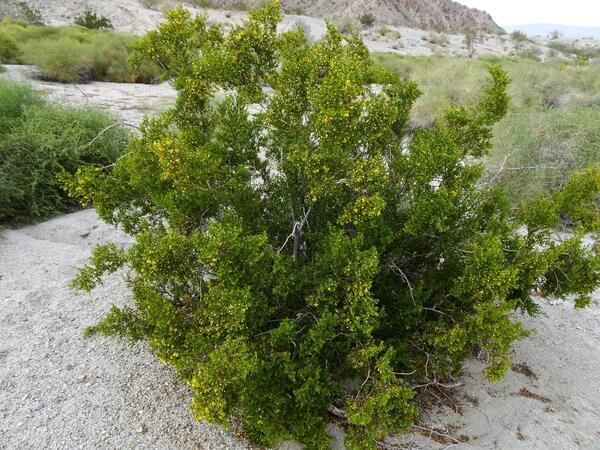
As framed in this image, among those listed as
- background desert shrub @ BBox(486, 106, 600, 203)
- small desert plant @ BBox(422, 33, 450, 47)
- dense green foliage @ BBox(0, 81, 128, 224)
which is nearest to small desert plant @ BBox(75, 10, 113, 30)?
dense green foliage @ BBox(0, 81, 128, 224)

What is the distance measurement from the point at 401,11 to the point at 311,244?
59.7m

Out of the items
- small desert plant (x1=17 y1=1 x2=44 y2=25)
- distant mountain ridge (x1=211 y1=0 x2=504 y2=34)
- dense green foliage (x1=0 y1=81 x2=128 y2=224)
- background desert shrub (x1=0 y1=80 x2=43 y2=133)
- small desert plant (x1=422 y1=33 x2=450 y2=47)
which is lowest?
dense green foliage (x1=0 y1=81 x2=128 y2=224)

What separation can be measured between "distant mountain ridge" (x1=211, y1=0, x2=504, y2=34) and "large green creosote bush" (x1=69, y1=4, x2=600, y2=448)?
4512 cm

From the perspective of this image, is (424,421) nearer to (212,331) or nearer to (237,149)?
(212,331)

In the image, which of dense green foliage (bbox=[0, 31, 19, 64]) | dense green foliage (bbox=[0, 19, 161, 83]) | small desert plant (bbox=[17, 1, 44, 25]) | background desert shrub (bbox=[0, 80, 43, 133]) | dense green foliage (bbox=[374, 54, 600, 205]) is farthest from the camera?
small desert plant (bbox=[17, 1, 44, 25])

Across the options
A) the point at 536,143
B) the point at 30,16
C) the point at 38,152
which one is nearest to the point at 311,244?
the point at 38,152

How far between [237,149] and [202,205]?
1.81 ft

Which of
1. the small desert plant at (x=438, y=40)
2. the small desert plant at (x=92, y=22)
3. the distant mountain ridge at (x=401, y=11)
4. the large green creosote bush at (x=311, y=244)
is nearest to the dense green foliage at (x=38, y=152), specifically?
the large green creosote bush at (x=311, y=244)

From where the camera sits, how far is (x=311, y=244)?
12.1 ft

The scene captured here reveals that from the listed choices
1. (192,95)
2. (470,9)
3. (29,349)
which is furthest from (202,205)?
(470,9)

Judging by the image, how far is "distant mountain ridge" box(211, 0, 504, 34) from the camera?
165 feet

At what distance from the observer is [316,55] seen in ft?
10.6

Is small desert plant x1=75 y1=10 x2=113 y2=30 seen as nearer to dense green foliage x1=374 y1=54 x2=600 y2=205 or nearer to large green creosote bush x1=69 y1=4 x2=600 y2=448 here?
dense green foliage x1=374 y1=54 x2=600 y2=205

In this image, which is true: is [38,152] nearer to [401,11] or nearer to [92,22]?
[92,22]
